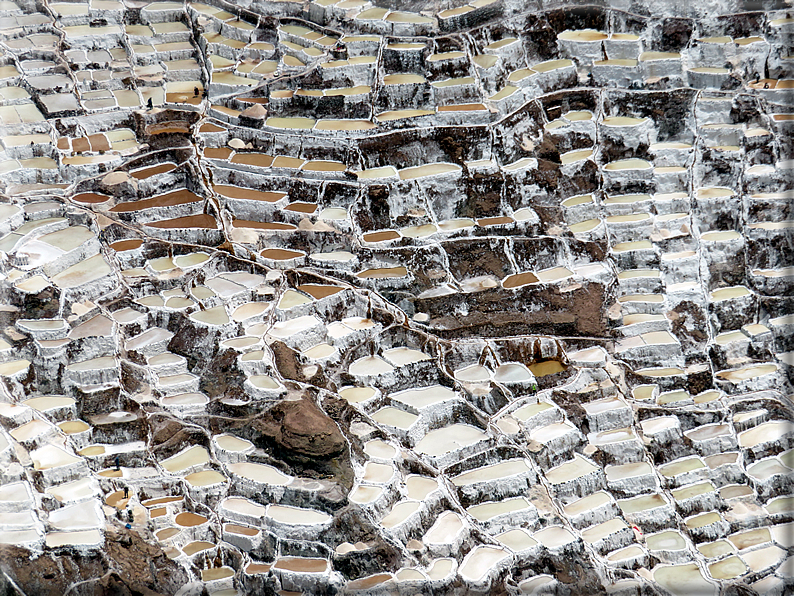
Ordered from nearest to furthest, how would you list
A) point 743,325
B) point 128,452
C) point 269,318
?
point 128,452 < point 269,318 < point 743,325

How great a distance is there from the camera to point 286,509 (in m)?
14.3

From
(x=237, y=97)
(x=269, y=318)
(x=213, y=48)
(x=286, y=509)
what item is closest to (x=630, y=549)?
(x=286, y=509)

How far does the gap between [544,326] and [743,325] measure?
4326mm

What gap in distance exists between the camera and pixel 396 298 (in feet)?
57.6

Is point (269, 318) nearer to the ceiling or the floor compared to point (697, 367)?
nearer to the ceiling

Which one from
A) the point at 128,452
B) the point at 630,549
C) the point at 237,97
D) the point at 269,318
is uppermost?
the point at 237,97

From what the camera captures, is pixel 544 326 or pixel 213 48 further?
pixel 213 48

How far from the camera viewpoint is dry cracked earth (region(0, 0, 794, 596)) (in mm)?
14234

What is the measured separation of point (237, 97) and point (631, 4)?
9.49m

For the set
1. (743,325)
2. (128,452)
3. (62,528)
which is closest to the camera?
(62,528)

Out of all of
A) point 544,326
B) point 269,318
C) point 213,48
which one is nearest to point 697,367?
point 544,326

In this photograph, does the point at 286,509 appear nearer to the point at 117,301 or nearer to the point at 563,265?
the point at 117,301

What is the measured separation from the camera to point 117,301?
55.5 feet

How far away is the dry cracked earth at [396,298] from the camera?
560 inches
